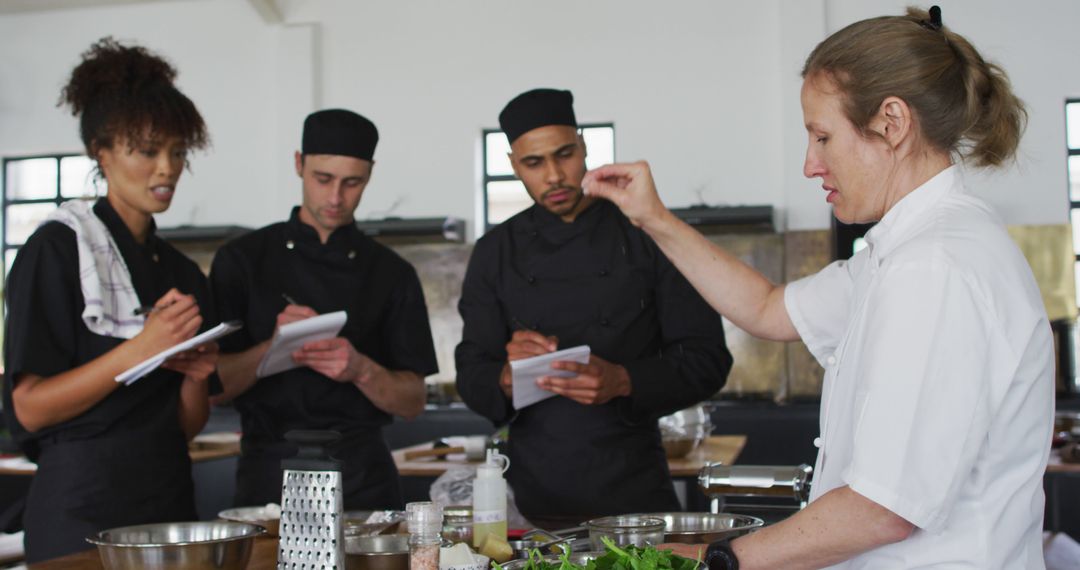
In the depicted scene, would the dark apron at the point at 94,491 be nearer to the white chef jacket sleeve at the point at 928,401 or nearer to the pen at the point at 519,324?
the pen at the point at 519,324

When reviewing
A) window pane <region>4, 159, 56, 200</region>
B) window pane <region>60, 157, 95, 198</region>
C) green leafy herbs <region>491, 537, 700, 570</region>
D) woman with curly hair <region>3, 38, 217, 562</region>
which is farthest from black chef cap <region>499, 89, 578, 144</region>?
window pane <region>4, 159, 56, 200</region>

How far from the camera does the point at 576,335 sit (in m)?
3.11

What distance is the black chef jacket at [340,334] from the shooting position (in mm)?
3148

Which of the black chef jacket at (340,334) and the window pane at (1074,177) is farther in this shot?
the window pane at (1074,177)

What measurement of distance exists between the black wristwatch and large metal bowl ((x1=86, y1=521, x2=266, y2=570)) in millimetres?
780

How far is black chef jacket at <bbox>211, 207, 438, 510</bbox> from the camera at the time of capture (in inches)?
124

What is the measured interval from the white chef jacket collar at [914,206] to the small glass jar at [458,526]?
982mm

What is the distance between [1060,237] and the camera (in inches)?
368

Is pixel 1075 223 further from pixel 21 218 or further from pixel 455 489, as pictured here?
pixel 21 218

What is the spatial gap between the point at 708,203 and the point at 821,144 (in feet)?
27.0

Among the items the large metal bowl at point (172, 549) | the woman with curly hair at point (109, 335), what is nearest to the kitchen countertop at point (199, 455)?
the woman with curly hair at point (109, 335)

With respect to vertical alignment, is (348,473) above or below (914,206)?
below

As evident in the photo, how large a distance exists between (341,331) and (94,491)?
1.00 metres

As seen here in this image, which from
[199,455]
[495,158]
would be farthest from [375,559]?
[495,158]
